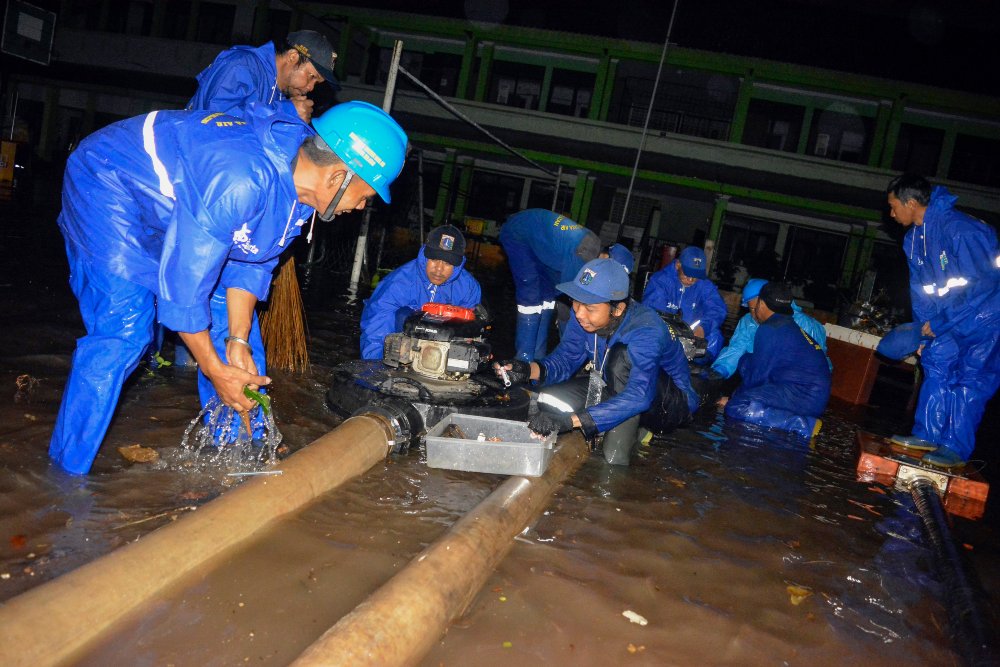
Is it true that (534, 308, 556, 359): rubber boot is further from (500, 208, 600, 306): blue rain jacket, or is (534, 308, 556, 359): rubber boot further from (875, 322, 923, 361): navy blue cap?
(875, 322, 923, 361): navy blue cap

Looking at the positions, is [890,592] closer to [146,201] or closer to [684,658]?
[684,658]

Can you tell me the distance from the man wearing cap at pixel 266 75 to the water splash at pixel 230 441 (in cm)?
194

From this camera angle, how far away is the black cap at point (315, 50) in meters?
4.65

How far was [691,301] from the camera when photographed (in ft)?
24.9

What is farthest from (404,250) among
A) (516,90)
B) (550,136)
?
(516,90)

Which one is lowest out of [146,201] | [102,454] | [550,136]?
[102,454]

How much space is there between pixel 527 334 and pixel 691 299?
2141mm

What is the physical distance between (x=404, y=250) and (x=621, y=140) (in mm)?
7945

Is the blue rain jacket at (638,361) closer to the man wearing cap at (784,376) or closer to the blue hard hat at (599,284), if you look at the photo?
the blue hard hat at (599,284)

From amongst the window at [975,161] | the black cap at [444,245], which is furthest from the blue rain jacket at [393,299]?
the window at [975,161]

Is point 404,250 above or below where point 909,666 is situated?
above

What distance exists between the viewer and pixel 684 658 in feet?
7.78

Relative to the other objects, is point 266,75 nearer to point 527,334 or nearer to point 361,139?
point 361,139

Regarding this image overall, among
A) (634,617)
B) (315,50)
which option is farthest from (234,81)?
(634,617)
